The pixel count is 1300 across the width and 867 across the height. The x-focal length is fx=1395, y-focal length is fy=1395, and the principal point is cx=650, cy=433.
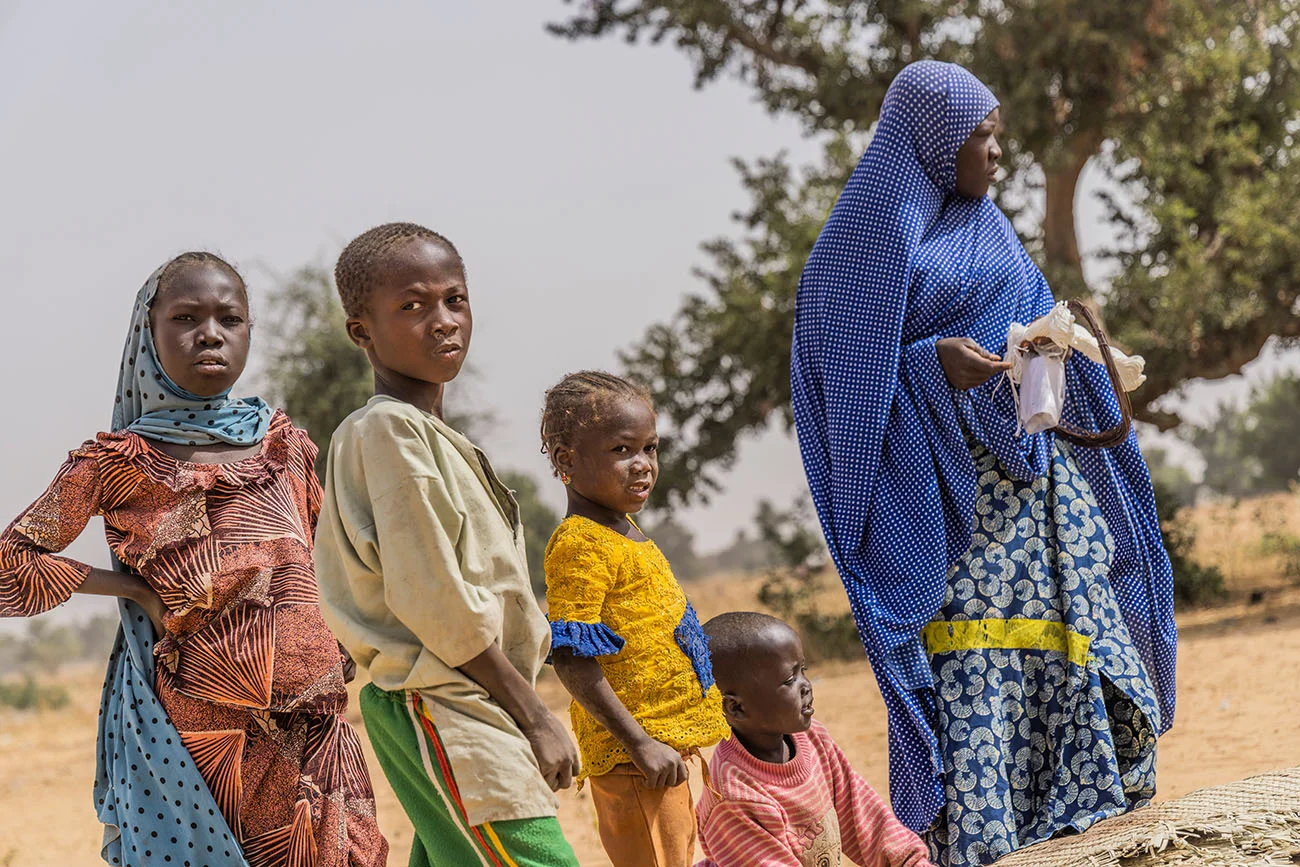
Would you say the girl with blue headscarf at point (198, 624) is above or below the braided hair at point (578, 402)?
below

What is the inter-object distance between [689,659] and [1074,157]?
1169 centimetres

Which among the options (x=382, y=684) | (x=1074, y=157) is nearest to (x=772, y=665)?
(x=382, y=684)

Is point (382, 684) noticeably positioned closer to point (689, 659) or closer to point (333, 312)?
point (689, 659)

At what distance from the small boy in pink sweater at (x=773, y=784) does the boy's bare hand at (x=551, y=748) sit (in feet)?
2.91

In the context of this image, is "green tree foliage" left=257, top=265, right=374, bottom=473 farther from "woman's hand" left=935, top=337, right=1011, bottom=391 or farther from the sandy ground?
"woman's hand" left=935, top=337, right=1011, bottom=391

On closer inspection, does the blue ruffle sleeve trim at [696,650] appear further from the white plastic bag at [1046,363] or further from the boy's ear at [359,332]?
the white plastic bag at [1046,363]

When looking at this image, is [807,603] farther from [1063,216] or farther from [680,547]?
[680,547]

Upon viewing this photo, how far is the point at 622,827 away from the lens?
140 inches

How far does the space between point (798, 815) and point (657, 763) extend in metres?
0.49

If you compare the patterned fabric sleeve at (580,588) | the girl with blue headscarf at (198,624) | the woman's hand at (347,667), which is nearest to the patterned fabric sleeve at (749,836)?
the patterned fabric sleeve at (580,588)

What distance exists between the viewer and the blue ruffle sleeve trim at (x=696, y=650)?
11.8ft

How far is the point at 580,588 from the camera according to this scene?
3.46 meters

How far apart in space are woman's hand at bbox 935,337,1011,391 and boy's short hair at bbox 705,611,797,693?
141 cm

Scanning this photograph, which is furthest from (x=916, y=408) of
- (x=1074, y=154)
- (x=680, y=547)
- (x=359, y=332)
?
(x=680, y=547)
